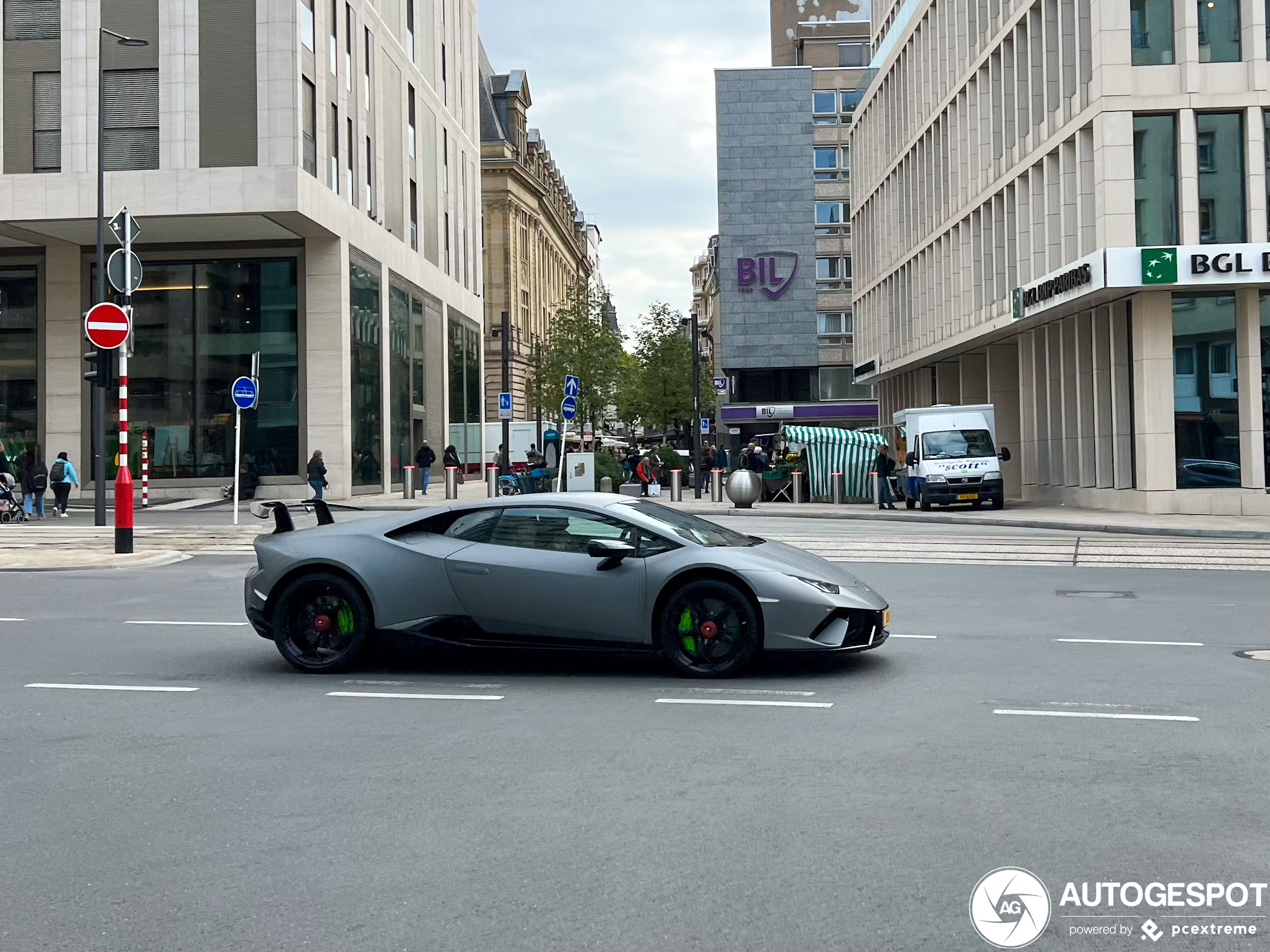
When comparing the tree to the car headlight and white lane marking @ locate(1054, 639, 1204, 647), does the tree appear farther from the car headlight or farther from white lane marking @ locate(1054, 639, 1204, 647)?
the car headlight

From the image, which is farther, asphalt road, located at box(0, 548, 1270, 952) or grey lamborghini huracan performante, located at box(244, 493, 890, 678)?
Answer: grey lamborghini huracan performante, located at box(244, 493, 890, 678)

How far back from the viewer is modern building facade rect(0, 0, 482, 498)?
35.1 metres

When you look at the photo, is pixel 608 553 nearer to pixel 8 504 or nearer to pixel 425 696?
pixel 425 696

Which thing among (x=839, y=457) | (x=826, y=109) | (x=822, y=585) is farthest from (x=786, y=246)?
(x=822, y=585)

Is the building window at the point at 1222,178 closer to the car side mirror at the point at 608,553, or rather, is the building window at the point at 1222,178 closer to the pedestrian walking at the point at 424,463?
the car side mirror at the point at 608,553

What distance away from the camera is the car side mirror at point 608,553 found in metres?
8.72

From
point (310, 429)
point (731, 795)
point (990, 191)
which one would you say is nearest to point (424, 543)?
point (731, 795)

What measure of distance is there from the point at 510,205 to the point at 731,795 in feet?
260

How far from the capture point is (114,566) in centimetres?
1762

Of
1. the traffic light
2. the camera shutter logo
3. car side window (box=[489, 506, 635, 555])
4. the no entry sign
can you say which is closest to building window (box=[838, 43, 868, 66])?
the traffic light

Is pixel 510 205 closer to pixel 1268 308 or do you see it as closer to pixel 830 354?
pixel 830 354

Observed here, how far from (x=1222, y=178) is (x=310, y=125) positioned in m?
22.6

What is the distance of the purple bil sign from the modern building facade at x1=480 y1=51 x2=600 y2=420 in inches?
422

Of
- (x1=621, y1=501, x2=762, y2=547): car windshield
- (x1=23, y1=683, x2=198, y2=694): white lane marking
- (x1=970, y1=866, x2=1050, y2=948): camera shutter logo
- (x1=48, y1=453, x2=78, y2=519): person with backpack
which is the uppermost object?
(x1=48, y1=453, x2=78, y2=519): person with backpack
